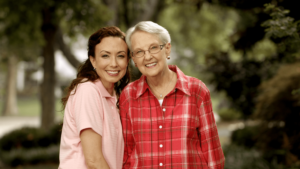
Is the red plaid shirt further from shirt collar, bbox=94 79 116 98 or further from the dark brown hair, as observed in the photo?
the dark brown hair

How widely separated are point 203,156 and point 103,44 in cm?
122

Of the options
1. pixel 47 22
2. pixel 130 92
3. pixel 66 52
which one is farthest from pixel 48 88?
pixel 130 92

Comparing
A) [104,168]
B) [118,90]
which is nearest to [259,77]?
[118,90]

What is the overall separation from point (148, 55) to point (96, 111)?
0.60m

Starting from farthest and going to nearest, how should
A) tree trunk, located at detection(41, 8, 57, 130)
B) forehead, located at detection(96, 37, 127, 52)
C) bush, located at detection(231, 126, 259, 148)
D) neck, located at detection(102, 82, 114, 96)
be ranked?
tree trunk, located at detection(41, 8, 57, 130)
bush, located at detection(231, 126, 259, 148)
neck, located at detection(102, 82, 114, 96)
forehead, located at detection(96, 37, 127, 52)

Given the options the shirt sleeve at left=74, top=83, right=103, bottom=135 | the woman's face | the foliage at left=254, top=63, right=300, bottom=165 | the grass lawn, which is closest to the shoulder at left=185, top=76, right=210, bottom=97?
the woman's face

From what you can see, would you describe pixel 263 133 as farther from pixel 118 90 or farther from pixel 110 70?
pixel 110 70

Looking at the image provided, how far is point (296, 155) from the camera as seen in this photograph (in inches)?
223

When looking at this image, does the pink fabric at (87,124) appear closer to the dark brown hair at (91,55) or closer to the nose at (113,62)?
the dark brown hair at (91,55)

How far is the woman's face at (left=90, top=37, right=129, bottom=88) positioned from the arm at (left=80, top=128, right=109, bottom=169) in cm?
53

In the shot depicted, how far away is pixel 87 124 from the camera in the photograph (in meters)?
2.27

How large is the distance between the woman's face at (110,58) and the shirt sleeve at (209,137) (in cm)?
72

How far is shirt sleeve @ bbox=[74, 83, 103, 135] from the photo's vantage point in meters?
2.29

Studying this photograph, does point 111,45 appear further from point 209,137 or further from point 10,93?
point 10,93
